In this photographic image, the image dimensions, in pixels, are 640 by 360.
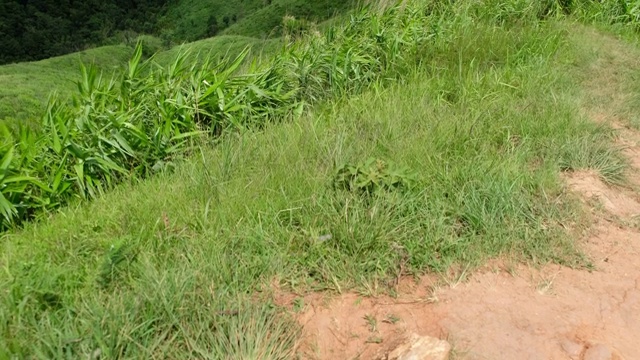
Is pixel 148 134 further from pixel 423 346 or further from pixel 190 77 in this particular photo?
pixel 423 346

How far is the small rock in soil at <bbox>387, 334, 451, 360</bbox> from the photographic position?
1775 mm

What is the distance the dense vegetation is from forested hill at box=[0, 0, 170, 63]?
140 ft

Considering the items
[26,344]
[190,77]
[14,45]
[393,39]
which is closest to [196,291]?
[26,344]

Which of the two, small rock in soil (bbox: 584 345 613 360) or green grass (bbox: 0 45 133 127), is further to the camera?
green grass (bbox: 0 45 133 127)

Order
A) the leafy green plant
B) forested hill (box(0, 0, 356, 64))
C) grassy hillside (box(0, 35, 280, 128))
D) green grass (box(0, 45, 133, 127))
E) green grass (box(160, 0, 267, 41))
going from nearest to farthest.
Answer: the leafy green plant
grassy hillside (box(0, 35, 280, 128))
green grass (box(0, 45, 133, 127))
forested hill (box(0, 0, 356, 64))
green grass (box(160, 0, 267, 41))

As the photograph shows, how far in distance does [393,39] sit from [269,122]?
1.53m

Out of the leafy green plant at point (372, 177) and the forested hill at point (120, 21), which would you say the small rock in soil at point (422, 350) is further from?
the forested hill at point (120, 21)

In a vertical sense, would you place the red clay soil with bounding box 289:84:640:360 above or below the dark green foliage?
below

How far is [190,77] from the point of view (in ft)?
13.2

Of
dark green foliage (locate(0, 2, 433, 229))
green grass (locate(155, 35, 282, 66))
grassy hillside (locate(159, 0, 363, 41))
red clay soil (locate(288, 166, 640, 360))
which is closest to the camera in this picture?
red clay soil (locate(288, 166, 640, 360))

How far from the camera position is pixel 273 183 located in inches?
108

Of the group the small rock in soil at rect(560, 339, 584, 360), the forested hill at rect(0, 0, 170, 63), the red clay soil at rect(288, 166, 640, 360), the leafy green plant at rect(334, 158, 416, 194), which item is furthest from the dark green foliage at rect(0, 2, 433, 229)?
the forested hill at rect(0, 0, 170, 63)

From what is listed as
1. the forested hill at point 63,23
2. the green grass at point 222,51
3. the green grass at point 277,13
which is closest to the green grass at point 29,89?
the green grass at point 222,51

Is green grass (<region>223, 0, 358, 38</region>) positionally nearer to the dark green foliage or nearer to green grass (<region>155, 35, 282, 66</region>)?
green grass (<region>155, 35, 282, 66</region>)
